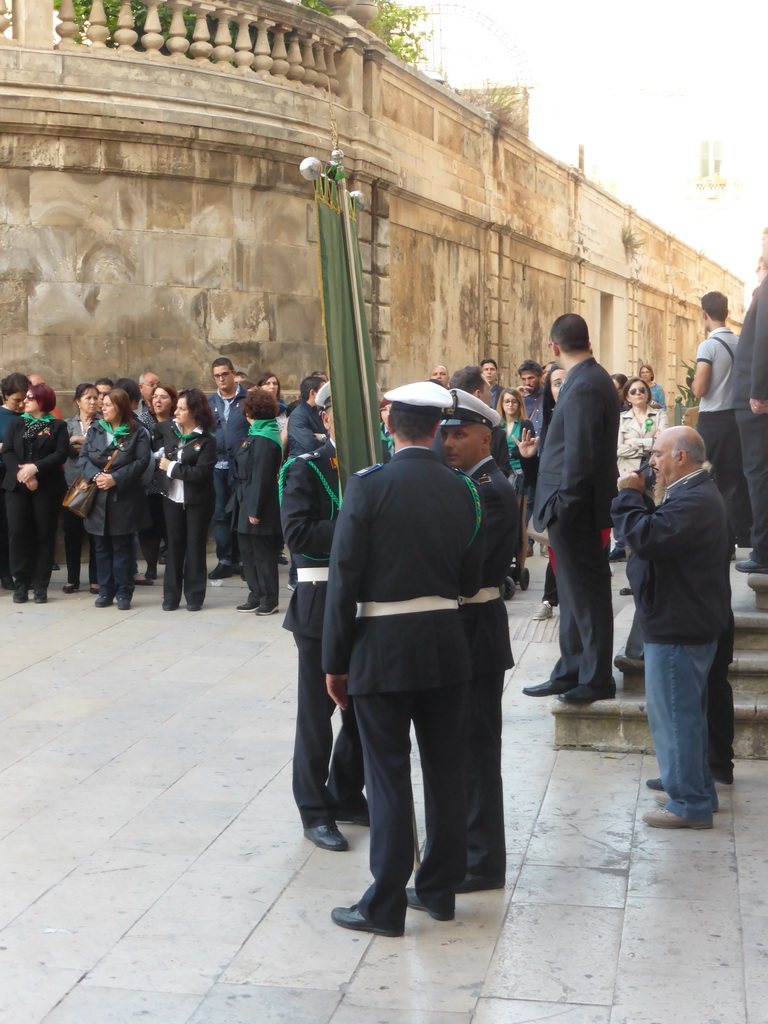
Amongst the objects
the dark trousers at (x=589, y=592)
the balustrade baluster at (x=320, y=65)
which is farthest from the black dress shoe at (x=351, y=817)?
the balustrade baluster at (x=320, y=65)

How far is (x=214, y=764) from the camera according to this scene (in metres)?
6.42

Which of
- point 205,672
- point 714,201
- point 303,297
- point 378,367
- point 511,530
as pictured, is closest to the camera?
point 511,530

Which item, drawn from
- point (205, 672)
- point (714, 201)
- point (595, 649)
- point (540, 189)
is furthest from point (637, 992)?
point (714, 201)

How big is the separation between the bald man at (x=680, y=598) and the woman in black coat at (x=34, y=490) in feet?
21.9

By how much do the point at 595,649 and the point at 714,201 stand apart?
52.8 metres

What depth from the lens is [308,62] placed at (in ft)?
47.8

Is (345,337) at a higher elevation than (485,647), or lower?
higher

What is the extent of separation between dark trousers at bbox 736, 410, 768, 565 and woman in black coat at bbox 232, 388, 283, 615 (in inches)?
170

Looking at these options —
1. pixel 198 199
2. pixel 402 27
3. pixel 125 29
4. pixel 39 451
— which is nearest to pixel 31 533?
pixel 39 451

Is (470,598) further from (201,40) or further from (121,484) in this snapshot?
(201,40)

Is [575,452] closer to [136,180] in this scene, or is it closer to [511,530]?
[511,530]

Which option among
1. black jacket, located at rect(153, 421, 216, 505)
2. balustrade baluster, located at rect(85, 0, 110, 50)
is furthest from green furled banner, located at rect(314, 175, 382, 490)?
balustrade baluster, located at rect(85, 0, 110, 50)

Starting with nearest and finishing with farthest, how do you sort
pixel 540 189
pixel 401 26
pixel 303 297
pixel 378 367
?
pixel 303 297 → pixel 378 367 → pixel 540 189 → pixel 401 26

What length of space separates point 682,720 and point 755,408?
2205 mm
